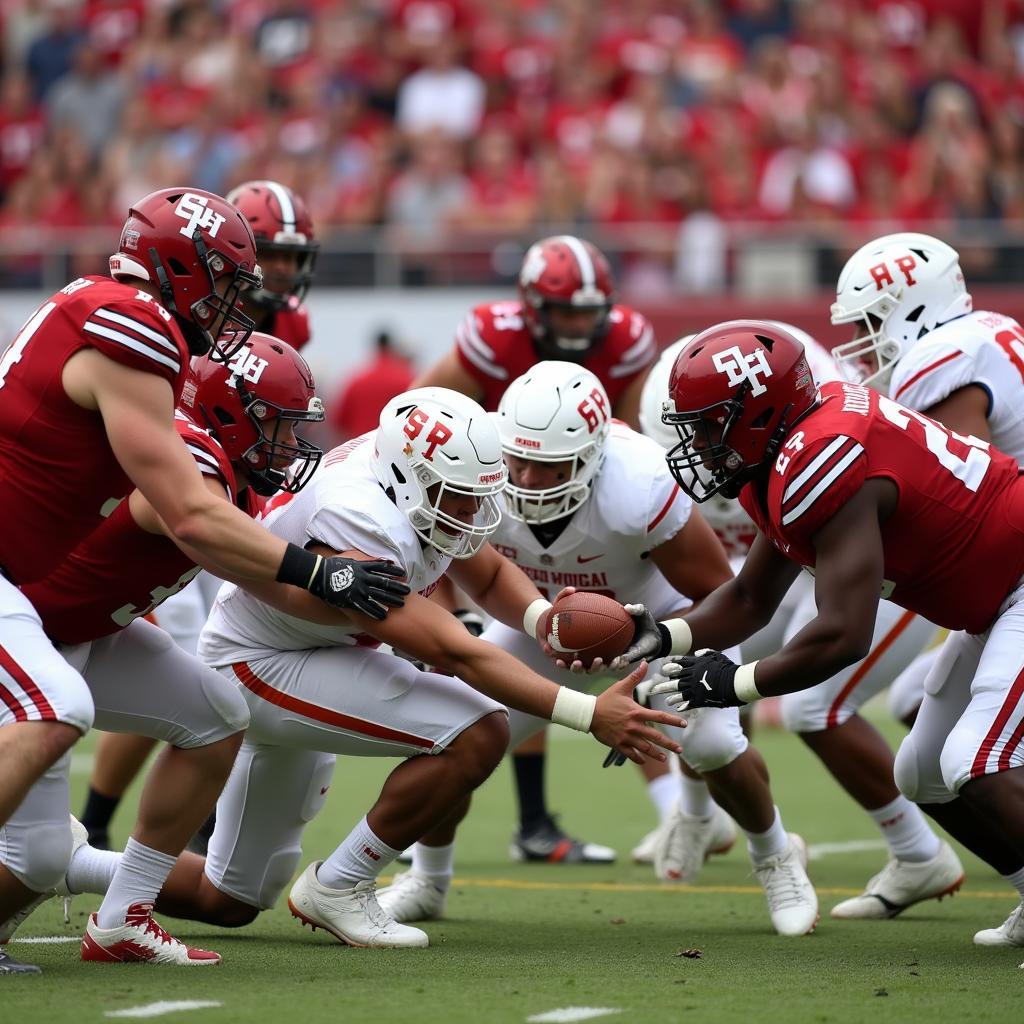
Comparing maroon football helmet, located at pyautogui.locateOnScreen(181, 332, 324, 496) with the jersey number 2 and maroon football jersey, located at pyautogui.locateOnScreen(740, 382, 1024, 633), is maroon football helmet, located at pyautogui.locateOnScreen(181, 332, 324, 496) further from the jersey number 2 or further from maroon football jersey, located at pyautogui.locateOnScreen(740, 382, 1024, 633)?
the jersey number 2

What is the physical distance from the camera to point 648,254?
1170 cm

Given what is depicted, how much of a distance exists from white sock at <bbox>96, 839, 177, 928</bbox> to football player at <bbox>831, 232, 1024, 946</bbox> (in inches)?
77.2

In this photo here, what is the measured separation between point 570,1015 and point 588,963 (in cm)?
74

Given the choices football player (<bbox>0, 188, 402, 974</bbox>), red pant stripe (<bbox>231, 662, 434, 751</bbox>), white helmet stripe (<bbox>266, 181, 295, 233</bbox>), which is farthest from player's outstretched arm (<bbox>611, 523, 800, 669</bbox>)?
white helmet stripe (<bbox>266, 181, 295, 233</bbox>)

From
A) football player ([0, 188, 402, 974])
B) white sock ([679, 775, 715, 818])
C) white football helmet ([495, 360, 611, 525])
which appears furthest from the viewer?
white sock ([679, 775, 715, 818])

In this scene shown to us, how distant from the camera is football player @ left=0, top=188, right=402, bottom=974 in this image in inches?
154

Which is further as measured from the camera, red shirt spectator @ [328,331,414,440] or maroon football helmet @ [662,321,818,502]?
red shirt spectator @ [328,331,414,440]

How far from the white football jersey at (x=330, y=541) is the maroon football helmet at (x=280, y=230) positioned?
1.69 metres

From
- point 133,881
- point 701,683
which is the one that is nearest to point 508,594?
point 701,683

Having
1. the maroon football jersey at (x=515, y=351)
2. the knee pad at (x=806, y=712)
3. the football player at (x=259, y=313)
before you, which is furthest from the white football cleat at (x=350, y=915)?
the maroon football jersey at (x=515, y=351)

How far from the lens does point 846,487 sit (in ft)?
13.7

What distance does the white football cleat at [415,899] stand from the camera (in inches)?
203

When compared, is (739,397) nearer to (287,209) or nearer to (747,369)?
(747,369)

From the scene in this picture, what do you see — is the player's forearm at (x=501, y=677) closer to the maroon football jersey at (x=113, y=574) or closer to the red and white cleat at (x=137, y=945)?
the maroon football jersey at (x=113, y=574)
